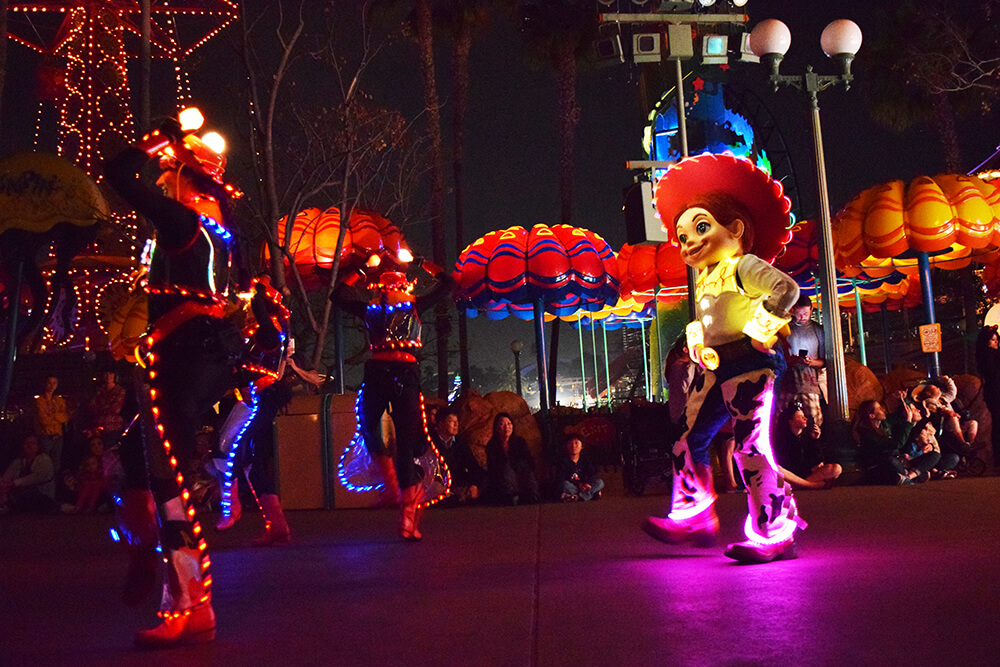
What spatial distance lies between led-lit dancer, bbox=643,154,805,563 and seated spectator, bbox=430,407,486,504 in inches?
173

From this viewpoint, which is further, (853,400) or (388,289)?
(853,400)

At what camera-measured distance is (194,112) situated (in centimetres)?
423

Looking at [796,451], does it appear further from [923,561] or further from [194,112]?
[194,112]

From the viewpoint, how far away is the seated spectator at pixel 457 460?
32.9ft

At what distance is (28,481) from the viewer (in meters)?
11.2

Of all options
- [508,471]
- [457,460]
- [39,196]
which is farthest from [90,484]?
[508,471]

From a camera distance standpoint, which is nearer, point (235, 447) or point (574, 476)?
point (235, 447)

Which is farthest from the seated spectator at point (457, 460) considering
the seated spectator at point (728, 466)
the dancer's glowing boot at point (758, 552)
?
the dancer's glowing boot at point (758, 552)

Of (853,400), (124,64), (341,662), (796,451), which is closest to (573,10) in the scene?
(124,64)

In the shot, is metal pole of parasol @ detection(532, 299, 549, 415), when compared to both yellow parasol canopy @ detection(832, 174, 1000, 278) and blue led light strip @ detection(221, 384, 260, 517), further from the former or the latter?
blue led light strip @ detection(221, 384, 260, 517)

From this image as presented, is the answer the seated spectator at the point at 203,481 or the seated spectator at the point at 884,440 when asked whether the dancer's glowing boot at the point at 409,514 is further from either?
the seated spectator at the point at 884,440

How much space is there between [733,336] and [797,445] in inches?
205

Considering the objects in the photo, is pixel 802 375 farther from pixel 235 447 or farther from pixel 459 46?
pixel 459 46

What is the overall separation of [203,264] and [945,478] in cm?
842
